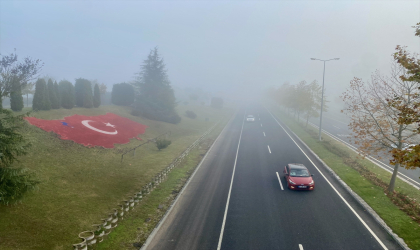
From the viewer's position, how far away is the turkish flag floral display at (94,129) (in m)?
21.5

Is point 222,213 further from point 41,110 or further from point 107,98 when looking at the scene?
point 107,98

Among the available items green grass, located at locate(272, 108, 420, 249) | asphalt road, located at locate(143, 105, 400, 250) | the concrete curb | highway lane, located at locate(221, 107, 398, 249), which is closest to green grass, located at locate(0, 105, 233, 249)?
asphalt road, located at locate(143, 105, 400, 250)

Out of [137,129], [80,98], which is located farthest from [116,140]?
[80,98]

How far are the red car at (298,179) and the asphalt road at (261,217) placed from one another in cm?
44

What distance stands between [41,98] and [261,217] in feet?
84.1

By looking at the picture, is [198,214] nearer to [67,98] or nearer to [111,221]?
[111,221]

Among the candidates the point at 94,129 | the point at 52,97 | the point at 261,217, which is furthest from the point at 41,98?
the point at 261,217

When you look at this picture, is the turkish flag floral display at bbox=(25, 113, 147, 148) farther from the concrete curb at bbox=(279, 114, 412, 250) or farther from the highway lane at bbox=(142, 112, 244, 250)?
the concrete curb at bbox=(279, 114, 412, 250)

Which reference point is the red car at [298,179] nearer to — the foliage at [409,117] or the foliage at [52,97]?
the foliage at [409,117]

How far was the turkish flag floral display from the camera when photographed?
21531mm

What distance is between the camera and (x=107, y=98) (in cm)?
6469

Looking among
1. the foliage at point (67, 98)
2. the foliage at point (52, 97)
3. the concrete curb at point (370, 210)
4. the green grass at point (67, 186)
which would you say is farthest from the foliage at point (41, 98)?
the concrete curb at point (370, 210)

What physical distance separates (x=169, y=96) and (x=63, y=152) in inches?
1080

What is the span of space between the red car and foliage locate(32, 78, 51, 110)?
25605mm
